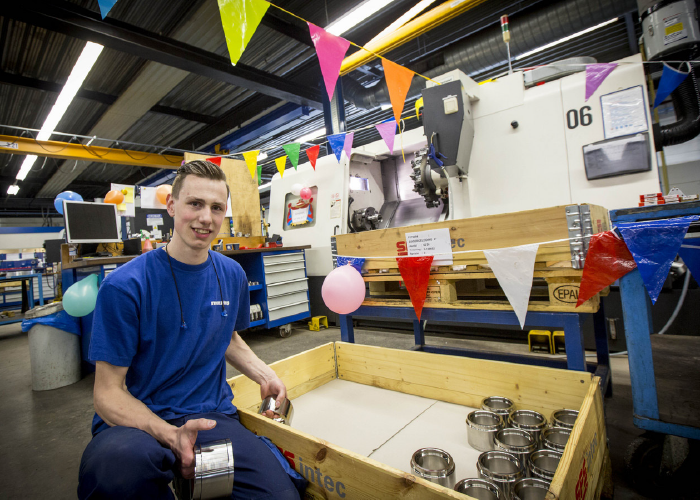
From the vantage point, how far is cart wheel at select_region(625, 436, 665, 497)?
3.86 feet

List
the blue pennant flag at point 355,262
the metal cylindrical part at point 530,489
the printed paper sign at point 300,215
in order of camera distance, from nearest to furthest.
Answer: the metal cylindrical part at point 530,489
the blue pennant flag at point 355,262
the printed paper sign at point 300,215

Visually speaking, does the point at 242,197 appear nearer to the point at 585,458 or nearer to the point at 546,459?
the point at 546,459

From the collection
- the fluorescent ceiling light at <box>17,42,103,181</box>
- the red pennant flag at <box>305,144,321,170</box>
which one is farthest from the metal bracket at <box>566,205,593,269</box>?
the fluorescent ceiling light at <box>17,42,103,181</box>

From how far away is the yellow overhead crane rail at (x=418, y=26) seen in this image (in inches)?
136

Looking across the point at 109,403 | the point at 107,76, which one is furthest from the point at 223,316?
the point at 107,76

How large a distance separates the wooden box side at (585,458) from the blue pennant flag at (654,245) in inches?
15.6

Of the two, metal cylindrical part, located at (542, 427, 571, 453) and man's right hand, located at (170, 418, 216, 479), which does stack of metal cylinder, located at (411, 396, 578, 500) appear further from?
man's right hand, located at (170, 418, 216, 479)

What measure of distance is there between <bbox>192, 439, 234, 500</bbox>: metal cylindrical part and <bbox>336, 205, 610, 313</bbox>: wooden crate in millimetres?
1116

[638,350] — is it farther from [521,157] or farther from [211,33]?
[211,33]

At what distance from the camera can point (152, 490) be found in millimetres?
810

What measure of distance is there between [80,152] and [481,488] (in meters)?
8.74

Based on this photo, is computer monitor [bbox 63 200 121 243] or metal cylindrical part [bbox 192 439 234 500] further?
computer monitor [bbox 63 200 121 243]

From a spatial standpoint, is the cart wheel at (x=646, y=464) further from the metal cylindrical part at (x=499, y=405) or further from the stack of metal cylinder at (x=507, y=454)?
the metal cylindrical part at (x=499, y=405)

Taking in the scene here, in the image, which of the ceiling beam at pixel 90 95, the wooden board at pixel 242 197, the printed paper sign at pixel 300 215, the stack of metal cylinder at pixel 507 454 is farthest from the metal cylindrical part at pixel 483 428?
the ceiling beam at pixel 90 95
